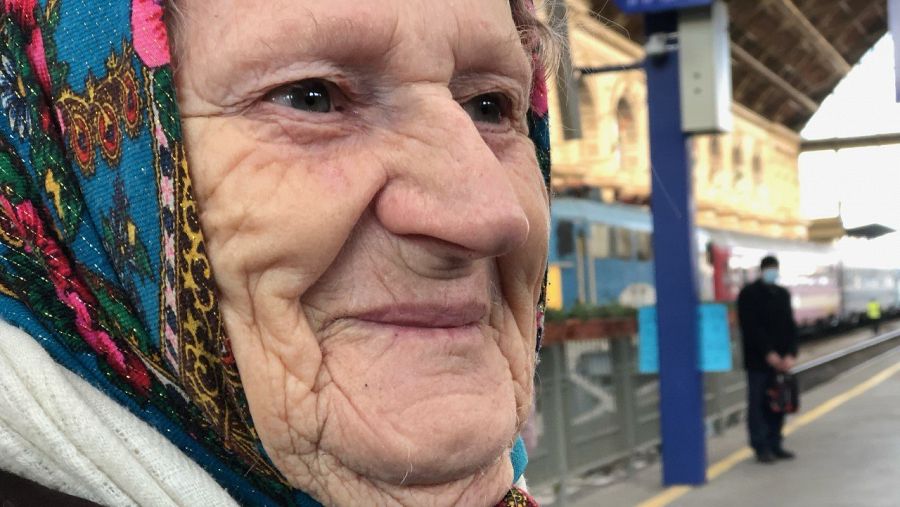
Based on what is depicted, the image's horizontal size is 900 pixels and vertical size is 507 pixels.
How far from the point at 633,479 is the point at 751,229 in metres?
35.5

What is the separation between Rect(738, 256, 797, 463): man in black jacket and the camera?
820 cm

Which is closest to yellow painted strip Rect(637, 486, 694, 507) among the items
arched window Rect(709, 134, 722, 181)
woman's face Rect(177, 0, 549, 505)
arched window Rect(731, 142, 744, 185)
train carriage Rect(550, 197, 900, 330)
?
train carriage Rect(550, 197, 900, 330)

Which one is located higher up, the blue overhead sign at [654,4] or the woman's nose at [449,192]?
the blue overhead sign at [654,4]

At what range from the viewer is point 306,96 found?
3.11 feet

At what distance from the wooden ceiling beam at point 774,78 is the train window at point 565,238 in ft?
65.6

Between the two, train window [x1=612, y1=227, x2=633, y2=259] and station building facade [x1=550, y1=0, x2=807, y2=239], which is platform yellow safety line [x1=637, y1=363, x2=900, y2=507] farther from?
train window [x1=612, y1=227, x2=633, y2=259]

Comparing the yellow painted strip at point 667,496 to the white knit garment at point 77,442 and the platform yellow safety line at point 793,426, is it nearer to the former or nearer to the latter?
the platform yellow safety line at point 793,426

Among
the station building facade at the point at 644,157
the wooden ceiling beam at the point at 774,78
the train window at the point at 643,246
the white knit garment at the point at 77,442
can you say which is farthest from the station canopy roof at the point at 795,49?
the white knit garment at the point at 77,442

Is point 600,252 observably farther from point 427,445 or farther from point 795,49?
point 795,49

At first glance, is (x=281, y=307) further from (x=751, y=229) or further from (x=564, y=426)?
(x=751, y=229)

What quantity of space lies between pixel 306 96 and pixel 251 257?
0.16 meters

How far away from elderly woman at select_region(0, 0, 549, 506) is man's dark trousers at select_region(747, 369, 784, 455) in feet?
25.4

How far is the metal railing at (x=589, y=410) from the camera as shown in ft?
20.3

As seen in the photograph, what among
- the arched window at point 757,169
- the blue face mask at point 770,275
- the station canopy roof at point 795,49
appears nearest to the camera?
the blue face mask at point 770,275
